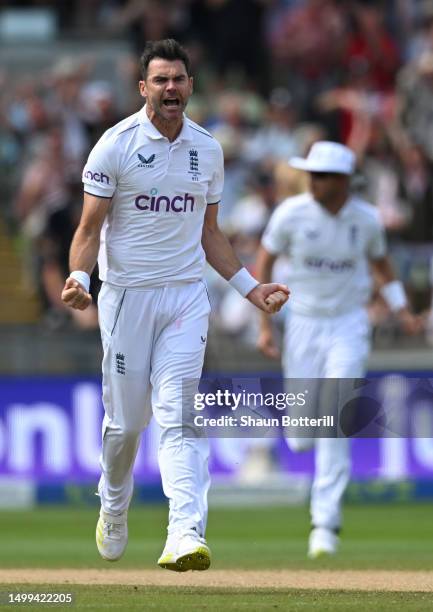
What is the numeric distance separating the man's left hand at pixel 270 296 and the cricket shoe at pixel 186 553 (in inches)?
50.1

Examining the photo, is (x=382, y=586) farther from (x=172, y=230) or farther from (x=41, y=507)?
(x=41, y=507)

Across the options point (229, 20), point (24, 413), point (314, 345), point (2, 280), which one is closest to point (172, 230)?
point (314, 345)

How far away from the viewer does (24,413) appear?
15.9m

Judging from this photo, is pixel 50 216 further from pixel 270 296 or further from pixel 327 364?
pixel 270 296

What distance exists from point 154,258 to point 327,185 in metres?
3.10

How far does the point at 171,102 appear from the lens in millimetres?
8258

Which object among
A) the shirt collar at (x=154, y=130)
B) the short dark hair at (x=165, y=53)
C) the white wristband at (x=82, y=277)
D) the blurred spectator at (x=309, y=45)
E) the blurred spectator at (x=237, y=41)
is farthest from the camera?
the blurred spectator at (x=237, y=41)

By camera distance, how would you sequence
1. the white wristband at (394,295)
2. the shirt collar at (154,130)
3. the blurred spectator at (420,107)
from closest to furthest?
the shirt collar at (154,130)
the white wristband at (394,295)
the blurred spectator at (420,107)

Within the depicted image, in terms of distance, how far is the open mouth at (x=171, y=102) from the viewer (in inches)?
324

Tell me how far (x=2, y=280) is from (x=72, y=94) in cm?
238

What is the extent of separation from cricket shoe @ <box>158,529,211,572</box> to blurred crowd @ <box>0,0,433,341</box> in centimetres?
761

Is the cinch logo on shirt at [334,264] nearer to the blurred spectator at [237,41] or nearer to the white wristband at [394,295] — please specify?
the white wristband at [394,295]

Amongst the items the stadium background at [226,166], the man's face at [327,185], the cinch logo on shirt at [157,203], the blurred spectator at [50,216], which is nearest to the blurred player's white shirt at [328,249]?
the man's face at [327,185]

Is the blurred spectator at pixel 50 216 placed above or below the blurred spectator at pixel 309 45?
below
